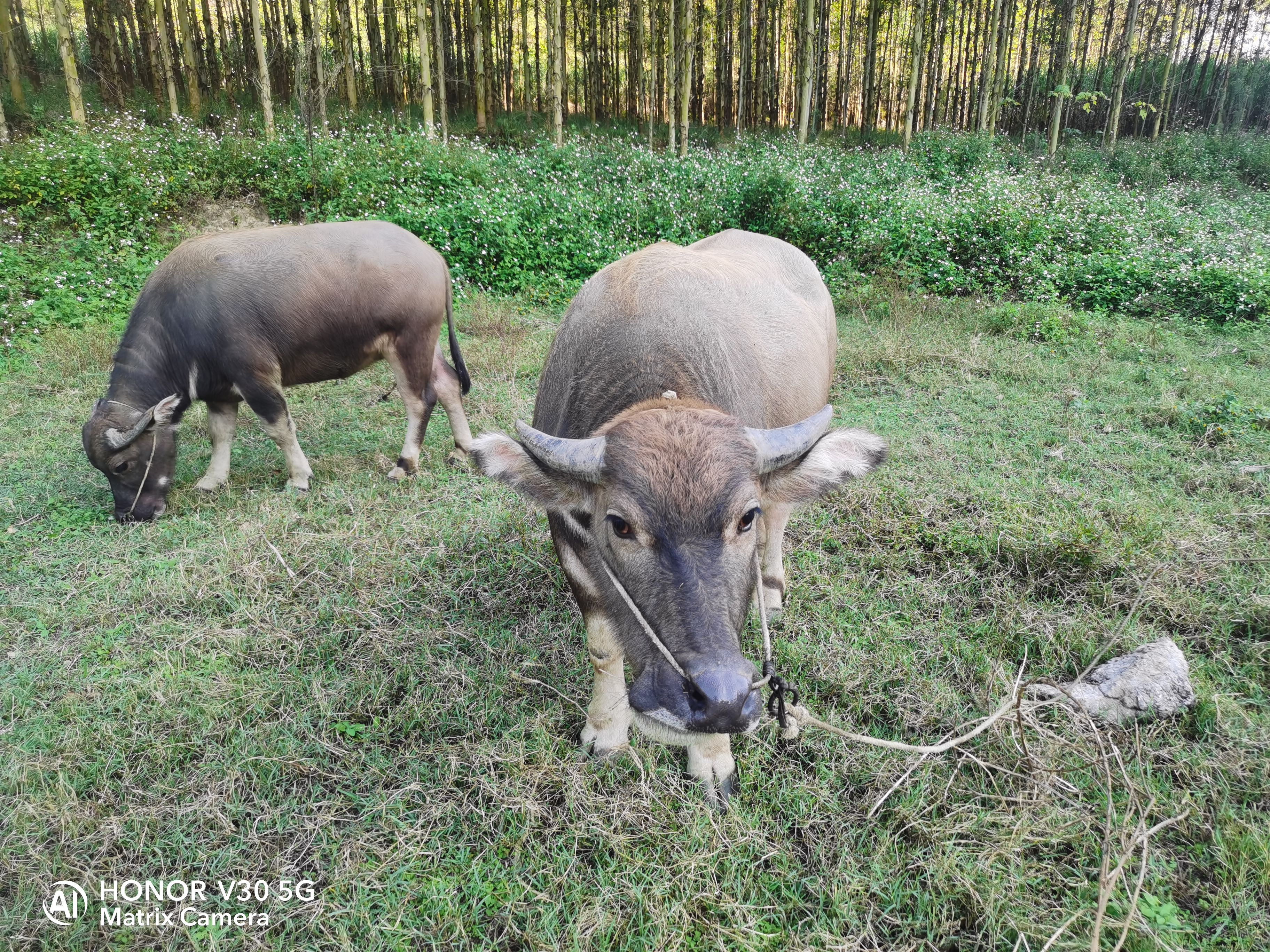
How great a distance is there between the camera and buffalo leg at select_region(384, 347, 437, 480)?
518cm

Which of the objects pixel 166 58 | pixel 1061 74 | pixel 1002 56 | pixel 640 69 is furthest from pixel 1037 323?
pixel 166 58

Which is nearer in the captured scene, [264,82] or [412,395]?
[412,395]

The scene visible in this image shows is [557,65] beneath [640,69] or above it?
beneath

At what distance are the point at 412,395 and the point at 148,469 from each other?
178 centimetres

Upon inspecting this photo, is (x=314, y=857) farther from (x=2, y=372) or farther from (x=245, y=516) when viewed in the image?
(x=2, y=372)

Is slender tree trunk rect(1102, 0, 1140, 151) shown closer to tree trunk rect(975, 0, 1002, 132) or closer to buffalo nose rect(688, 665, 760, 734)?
tree trunk rect(975, 0, 1002, 132)

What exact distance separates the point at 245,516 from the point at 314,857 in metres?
2.82

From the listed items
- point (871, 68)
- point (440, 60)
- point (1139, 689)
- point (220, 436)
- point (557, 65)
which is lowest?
point (1139, 689)

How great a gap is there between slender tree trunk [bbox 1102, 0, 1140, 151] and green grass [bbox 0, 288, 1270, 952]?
1656 centimetres

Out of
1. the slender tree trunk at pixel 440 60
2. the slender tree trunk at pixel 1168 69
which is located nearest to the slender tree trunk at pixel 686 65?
the slender tree trunk at pixel 440 60

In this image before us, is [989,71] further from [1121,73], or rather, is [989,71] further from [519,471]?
[519,471]

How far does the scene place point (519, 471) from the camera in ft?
7.25

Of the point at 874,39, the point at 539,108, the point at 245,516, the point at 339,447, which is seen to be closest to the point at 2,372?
the point at 339,447

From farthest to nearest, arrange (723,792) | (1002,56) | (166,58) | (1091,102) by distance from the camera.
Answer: (1091,102) → (1002,56) → (166,58) → (723,792)
